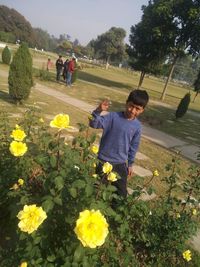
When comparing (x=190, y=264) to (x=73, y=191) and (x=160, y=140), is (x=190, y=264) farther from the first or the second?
(x=160, y=140)

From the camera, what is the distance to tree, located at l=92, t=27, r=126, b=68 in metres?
67.8

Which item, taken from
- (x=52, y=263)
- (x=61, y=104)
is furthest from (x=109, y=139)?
(x=61, y=104)

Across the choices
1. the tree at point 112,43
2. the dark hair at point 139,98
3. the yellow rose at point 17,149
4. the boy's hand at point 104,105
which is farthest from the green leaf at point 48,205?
the tree at point 112,43

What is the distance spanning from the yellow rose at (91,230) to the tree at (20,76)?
26.9 feet

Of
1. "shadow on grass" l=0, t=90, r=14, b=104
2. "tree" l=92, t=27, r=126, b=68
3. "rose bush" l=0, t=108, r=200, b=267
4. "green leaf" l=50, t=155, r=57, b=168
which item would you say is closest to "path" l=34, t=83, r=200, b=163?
"shadow on grass" l=0, t=90, r=14, b=104

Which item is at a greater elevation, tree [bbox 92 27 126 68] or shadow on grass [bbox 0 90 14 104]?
shadow on grass [bbox 0 90 14 104]

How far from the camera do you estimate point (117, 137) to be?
3.35 m

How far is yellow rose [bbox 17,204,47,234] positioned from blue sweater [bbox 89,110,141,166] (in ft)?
5.24

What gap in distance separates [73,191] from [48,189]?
0.82 ft

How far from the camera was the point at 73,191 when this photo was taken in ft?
6.66

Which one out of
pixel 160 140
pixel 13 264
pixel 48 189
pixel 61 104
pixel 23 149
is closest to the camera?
pixel 48 189

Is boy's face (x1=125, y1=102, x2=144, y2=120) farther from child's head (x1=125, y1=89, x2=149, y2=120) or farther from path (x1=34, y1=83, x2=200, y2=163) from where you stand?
path (x1=34, y1=83, x2=200, y2=163)

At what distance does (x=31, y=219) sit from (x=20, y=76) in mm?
8249

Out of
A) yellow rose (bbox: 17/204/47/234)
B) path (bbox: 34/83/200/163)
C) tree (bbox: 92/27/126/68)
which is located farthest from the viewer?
tree (bbox: 92/27/126/68)
